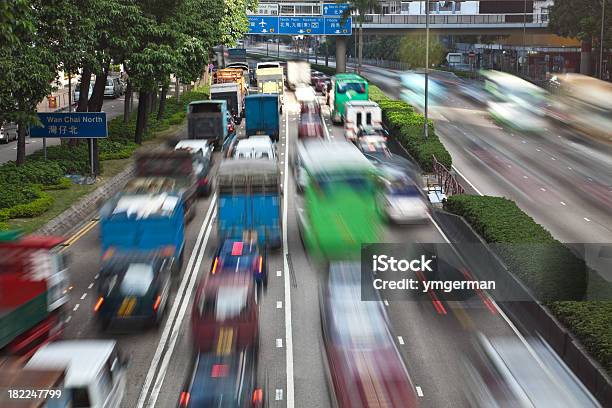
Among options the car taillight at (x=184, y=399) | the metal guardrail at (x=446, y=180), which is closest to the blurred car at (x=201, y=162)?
the metal guardrail at (x=446, y=180)

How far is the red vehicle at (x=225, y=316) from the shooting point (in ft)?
66.9

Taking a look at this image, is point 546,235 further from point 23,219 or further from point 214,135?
point 214,135

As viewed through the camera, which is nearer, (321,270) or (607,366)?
(607,366)

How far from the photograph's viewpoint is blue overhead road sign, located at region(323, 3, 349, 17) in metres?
106

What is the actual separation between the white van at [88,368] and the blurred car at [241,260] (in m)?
6.12

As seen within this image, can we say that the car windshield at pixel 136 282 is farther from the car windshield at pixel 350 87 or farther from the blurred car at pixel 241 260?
the car windshield at pixel 350 87

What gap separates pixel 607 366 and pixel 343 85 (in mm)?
51503

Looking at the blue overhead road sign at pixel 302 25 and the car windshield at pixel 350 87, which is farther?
the blue overhead road sign at pixel 302 25

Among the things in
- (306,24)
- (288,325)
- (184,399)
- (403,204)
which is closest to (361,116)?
(403,204)

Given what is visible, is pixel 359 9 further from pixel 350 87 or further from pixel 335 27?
pixel 350 87

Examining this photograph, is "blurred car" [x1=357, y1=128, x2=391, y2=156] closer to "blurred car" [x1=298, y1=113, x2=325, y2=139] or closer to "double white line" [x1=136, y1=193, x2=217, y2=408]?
"blurred car" [x1=298, y1=113, x2=325, y2=139]

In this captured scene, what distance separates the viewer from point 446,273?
28703mm

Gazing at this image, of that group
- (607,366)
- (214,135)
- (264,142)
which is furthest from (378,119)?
(607,366)

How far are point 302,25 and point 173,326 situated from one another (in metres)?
85.0
